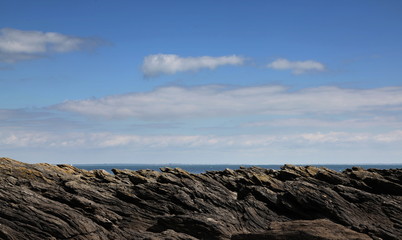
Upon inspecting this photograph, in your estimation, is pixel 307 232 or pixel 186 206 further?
pixel 186 206

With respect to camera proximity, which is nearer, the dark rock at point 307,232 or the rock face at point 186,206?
the rock face at point 186,206

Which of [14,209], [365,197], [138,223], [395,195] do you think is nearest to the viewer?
[14,209]

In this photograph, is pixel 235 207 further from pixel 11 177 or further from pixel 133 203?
pixel 11 177

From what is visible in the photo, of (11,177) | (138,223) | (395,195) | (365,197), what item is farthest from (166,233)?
(395,195)

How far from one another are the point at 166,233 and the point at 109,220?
4.90 meters

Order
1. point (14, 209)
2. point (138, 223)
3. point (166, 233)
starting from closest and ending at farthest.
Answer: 1. point (14, 209)
2. point (166, 233)
3. point (138, 223)

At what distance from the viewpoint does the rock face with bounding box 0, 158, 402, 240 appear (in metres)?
32.2

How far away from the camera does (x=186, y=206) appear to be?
3884cm

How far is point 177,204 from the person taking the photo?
38.9m

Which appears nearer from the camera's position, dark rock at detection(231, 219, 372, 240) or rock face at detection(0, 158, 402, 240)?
rock face at detection(0, 158, 402, 240)

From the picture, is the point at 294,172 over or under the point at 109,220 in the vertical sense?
over

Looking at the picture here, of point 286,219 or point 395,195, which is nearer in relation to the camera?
point 286,219

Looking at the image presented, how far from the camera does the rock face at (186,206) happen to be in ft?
106

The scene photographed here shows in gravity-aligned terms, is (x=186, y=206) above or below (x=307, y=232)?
above
